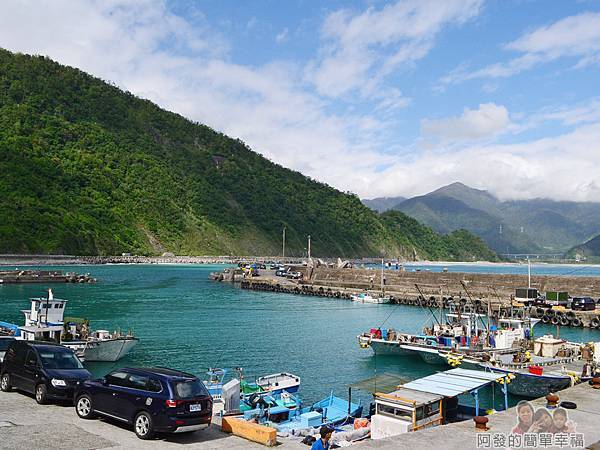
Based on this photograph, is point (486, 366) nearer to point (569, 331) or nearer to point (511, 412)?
point (511, 412)

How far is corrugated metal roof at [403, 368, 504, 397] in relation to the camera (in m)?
19.0

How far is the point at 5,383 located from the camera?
65.3ft

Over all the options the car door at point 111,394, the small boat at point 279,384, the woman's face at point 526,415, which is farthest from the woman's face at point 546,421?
the small boat at point 279,384

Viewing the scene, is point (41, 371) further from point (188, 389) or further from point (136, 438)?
point (188, 389)

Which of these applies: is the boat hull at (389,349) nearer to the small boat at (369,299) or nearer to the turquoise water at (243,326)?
the turquoise water at (243,326)

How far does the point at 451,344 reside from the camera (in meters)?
41.5

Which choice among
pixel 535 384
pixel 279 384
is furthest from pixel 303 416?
pixel 535 384

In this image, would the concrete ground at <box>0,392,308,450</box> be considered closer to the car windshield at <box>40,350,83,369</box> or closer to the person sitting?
the car windshield at <box>40,350,83,369</box>

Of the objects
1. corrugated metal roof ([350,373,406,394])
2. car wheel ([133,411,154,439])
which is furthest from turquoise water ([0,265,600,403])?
car wheel ([133,411,154,439])

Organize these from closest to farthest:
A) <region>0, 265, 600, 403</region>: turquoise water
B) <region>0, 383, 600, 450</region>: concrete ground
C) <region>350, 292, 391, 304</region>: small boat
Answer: <region>0, 383, 600, 450</region>: concrete ground → <region>0, 265, 600, 403</region>: turquoise water → <region>350, 292, 391, 304</region>: small boat

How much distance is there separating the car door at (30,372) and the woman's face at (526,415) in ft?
51.0

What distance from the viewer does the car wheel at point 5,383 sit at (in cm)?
1983

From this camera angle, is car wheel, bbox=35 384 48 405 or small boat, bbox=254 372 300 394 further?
small boat, bbox=254 372 300 394

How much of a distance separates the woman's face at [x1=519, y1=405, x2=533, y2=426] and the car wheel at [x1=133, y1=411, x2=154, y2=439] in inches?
393
